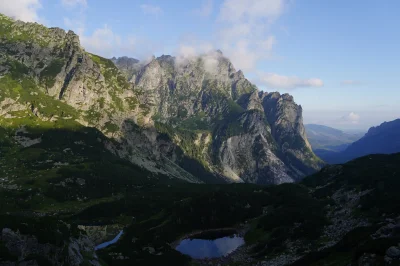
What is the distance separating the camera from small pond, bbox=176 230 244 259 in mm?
92688

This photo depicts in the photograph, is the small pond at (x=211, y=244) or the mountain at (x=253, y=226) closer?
the mountain at (x=253, y=226)

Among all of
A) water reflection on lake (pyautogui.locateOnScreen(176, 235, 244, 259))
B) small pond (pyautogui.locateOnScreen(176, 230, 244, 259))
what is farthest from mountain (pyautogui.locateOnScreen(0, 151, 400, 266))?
water reflection on lake (pyautogui.locateOnScreen(176, 235, 244, 259))

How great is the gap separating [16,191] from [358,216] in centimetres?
15629

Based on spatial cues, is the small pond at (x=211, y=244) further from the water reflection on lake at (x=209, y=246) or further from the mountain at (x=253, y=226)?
the mountain at (x=253, y=226)

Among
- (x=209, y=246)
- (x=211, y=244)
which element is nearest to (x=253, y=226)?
(x=211, y=244)

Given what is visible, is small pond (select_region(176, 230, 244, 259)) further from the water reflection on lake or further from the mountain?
the mountain

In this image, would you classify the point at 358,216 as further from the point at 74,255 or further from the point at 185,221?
the point at 74,255

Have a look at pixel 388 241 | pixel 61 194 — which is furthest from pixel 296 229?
pixel 61 194

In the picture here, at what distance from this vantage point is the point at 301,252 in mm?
Answer: 73188

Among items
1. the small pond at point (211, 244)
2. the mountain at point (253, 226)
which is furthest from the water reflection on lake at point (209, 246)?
the mountain at point (253, 226)

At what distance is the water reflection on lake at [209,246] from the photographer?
303 feet

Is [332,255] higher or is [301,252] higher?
[332,255]

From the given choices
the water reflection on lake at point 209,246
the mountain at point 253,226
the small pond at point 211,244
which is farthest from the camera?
the small pond at point 211,244

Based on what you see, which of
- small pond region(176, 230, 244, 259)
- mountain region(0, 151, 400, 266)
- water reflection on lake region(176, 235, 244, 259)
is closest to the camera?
mountain region(0, 151, 400, 266)
